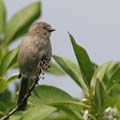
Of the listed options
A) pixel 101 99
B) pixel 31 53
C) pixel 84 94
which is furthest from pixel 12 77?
pixel 101 99

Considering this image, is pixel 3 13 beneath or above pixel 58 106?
above

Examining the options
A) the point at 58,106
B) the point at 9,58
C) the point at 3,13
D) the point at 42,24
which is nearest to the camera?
the point at 58,106

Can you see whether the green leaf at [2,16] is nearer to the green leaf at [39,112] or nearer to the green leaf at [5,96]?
the green leaf at [5,96]

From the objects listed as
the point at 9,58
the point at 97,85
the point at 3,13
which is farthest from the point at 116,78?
the point at 3,13

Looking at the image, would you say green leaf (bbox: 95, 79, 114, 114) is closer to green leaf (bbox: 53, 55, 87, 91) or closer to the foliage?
the foliage

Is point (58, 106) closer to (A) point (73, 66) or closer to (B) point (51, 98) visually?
(B) point (51, 98)
